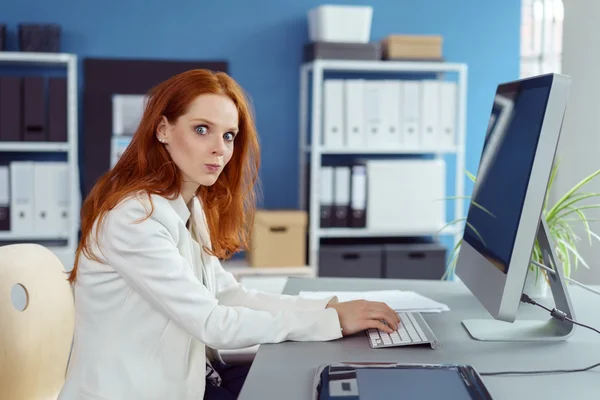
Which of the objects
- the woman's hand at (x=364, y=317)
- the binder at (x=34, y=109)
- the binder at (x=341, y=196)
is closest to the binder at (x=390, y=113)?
the binder at (x=341, y=196)

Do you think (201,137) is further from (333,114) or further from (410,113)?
(410,113)

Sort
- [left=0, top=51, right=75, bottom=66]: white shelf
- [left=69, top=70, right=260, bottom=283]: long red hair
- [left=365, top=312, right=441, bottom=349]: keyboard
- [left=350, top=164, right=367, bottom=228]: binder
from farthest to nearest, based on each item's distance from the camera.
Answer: [left=350, top=164, right=367, bottom=228]: binder
[left=0, top=51, right=75, bottom=66]: white shelf
[left=69, top=70, right=260, bottom=283]: long red hair
[left=365, top=312, right=441, bottom=349]: keyboard

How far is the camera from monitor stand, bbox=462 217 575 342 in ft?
4.71

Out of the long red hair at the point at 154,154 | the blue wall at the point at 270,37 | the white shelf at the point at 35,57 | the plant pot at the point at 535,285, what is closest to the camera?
the long red hair at the point at 154,154

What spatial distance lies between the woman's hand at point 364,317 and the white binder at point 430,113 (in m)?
2.46

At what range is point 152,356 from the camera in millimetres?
1438

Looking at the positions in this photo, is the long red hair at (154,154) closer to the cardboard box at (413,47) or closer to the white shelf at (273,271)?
the white shelf at (273,271)

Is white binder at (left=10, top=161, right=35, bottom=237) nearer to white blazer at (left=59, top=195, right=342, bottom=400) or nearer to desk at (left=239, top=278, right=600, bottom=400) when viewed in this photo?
white blazer at (left=59, top=195, right=342, bottom=400)

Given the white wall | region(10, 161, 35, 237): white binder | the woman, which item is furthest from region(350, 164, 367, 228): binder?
the woman

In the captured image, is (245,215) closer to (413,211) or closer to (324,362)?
(324,362)

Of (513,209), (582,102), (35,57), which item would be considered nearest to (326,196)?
(582,102)

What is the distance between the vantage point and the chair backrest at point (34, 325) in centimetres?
156

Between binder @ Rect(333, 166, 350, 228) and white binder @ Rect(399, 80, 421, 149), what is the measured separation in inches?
13.0

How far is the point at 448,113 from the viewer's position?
3885 mm
